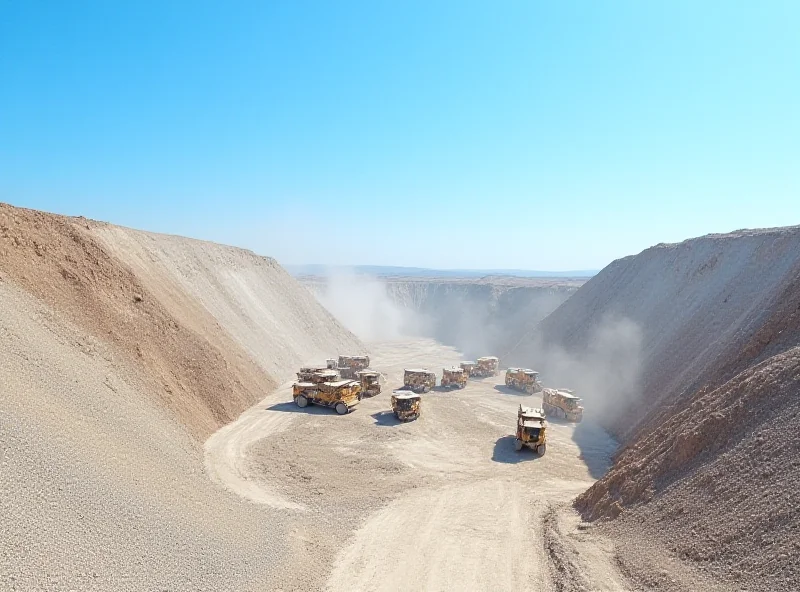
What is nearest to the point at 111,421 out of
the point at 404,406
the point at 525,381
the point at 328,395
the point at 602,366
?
the point at 328,395

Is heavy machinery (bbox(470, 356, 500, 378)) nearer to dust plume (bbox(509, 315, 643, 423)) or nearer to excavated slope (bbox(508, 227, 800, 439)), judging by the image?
dust plume (bbox(509, 315, 643, 423))

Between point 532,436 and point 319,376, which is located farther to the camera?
point 319,376

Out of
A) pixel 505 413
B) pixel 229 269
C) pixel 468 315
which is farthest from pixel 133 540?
pixel 468 315

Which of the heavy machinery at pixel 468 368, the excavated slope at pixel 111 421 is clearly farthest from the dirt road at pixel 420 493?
the heavy machinery at pixel 468 368

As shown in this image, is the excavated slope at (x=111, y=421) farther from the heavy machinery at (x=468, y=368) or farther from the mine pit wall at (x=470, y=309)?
the mine pit wall at (x=470, y=309)

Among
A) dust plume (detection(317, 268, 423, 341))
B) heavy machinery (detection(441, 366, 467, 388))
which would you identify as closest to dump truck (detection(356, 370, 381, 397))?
heavy machinery (detection(441, 366, 467, 388))

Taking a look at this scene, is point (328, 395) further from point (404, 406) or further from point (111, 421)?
point (111, 421)
